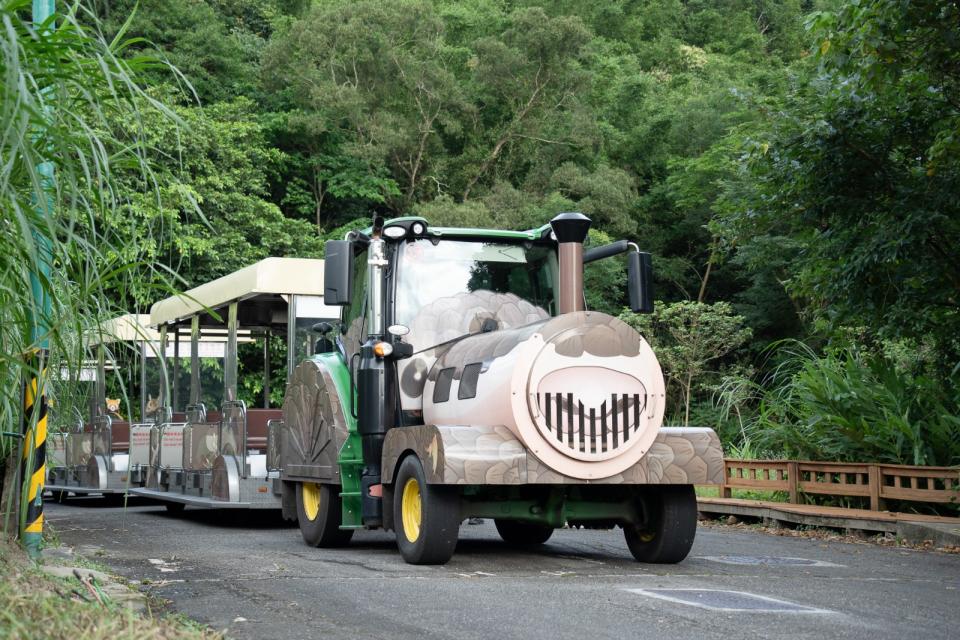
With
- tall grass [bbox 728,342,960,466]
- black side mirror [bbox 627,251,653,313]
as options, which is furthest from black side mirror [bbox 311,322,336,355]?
tall grass [bbox 728,342,960,466]

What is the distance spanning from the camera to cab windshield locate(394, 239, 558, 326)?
411 inches

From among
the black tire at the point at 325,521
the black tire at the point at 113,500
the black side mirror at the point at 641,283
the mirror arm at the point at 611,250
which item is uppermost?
the mirror arm at the point at 611,250

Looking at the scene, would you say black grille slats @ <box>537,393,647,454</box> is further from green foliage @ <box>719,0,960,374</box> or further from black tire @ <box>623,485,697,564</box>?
green foliage @ <box>719,0,960,374</box>

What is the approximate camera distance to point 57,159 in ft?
16.3

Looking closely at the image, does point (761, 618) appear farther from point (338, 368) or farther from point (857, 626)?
point (338, 368)

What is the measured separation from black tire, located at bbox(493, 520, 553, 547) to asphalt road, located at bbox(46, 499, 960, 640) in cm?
16

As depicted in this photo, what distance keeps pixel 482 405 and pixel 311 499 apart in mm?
3095

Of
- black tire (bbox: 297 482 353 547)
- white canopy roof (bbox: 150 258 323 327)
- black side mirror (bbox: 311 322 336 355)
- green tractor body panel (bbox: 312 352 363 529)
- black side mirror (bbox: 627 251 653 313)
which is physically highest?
white canopy roof (bbox: 150 258 323 327)

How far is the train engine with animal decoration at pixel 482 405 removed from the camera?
28.8 ft

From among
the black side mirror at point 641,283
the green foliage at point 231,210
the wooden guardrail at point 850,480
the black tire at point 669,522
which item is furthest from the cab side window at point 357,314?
the green foliage at point 231,210

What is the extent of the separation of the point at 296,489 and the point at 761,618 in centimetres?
634

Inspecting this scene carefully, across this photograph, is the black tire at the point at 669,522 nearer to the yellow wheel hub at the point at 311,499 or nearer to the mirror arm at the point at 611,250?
the mirror arm at the point at 611,250

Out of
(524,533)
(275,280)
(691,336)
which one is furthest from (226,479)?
(691,336)

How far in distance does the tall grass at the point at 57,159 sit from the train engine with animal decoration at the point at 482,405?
371 centimetres
